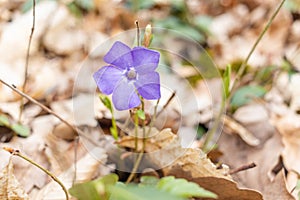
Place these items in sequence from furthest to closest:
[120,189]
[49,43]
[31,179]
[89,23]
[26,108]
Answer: [89,23] → [49,43] → [26,108] → [31,179] → [120,189]

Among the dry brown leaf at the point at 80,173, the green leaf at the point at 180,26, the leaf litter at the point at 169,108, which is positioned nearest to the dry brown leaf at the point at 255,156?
the leaf litter at the point at 169,108

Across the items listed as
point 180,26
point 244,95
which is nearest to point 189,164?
point 244,95

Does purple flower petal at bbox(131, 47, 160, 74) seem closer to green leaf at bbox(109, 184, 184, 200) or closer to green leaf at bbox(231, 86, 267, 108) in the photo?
green leaf at bbox(109, 184, 184, 200)

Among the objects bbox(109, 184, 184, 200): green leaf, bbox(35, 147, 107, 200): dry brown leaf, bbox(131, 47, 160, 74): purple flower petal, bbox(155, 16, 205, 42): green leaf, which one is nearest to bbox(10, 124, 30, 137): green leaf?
bbox(35, 147, 107, 200): dry brown leaf

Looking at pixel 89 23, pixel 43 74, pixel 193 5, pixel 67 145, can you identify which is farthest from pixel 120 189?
pixel 193 5

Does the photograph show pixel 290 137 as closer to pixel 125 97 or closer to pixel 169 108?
pixel 169 108

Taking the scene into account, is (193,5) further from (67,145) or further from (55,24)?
(67,145)
